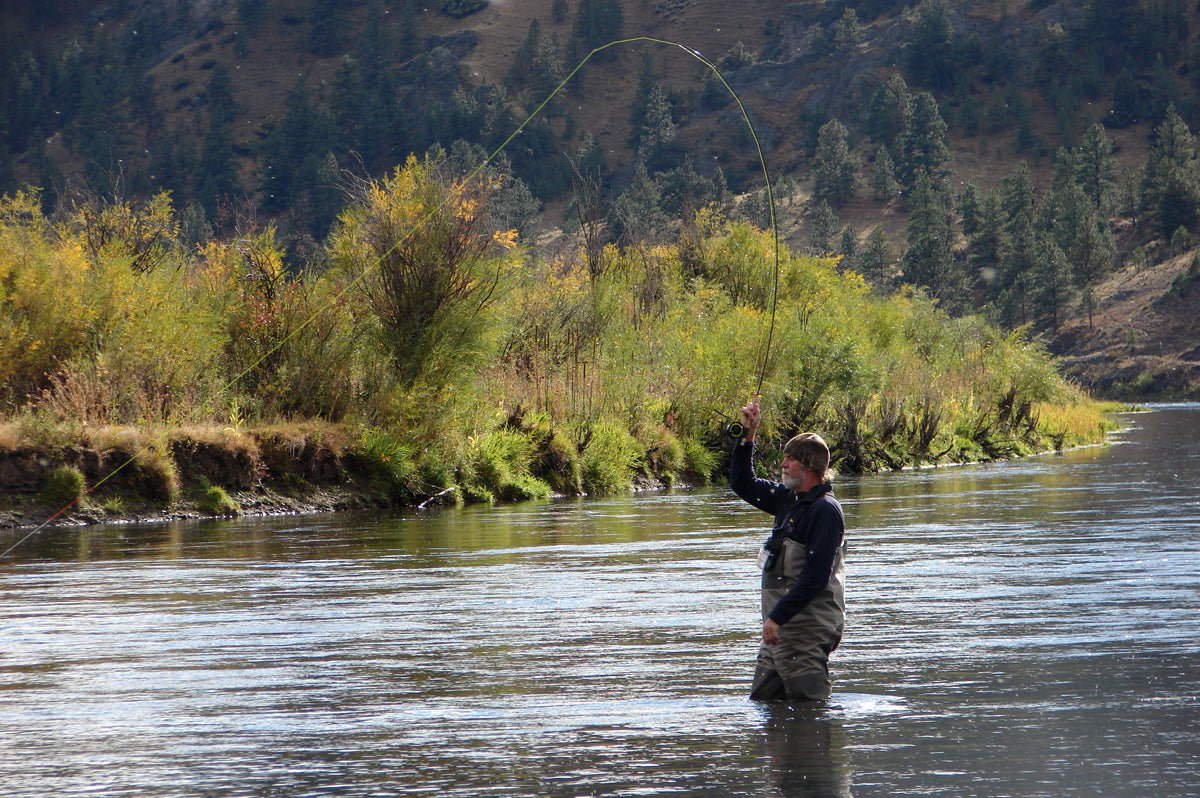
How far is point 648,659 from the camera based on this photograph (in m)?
10.2

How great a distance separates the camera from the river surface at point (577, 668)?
7.18 metres

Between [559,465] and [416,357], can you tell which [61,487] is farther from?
[559,465]

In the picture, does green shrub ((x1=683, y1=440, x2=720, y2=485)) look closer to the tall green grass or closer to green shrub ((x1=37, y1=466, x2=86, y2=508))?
the tall green grass

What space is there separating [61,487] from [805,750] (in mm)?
16002

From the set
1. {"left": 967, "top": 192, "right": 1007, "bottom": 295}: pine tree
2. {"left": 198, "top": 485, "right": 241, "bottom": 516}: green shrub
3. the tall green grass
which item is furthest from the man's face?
{"left": 967, "top": 192, "right": 1007, "bottom": 295}: pine tree

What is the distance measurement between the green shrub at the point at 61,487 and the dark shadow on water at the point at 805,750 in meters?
15.0

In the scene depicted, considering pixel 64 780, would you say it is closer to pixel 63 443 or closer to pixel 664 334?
pixel 63 443

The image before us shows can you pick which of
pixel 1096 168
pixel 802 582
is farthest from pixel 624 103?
pixel 802 582

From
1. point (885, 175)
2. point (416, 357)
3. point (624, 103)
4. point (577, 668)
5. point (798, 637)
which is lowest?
point (577, 668)

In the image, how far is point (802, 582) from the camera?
26.8 feet

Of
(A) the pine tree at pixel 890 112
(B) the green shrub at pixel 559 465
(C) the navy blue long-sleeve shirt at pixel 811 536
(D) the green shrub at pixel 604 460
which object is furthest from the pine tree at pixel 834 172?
(C) the navy blue long-sleeve shirt at pixel 811 536

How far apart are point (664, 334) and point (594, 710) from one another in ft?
90.7

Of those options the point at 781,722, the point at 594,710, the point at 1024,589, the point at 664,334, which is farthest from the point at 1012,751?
the point at 664,334

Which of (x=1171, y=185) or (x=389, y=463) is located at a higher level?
(x=1171, y=185)
